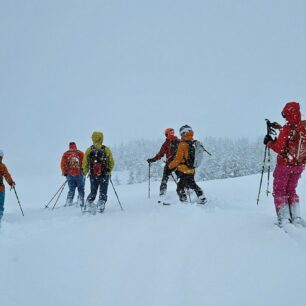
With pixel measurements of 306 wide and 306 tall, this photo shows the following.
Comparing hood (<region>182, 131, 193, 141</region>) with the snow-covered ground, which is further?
hood (<region>182, 131, 193, 141</region>)

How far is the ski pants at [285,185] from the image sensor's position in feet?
21.2

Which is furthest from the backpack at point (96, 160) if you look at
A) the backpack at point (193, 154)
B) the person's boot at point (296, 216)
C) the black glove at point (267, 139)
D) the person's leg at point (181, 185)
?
the person's boot at point (296, 216)

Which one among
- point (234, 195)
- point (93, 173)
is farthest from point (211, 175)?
point (93, 173)

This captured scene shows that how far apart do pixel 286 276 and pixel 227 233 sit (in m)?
1.70

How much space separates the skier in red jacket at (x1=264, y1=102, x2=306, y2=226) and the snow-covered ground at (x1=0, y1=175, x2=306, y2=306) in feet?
1.57

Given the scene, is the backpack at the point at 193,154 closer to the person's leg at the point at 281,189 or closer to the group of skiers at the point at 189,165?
the group of skiers at the point at 189,165

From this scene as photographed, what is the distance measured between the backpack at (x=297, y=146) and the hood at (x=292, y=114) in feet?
0.55

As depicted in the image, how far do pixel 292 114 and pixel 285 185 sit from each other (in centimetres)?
137

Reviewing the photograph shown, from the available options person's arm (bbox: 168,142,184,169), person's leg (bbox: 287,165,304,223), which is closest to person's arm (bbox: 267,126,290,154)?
person's leg (bbox: 287,165,304,223)

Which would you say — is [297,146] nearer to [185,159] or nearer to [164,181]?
[185,159]

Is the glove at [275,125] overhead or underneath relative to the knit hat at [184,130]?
overhead

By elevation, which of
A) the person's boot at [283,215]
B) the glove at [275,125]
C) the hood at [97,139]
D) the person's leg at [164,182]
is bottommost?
the person's leg at [164,182]

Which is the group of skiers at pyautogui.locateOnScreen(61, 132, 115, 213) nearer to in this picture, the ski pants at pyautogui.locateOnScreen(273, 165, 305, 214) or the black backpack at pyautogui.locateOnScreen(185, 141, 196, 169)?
the black backpack at pyautogui.locateOnScreen(185, 141, 196, 169)

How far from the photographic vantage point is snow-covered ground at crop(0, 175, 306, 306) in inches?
151
